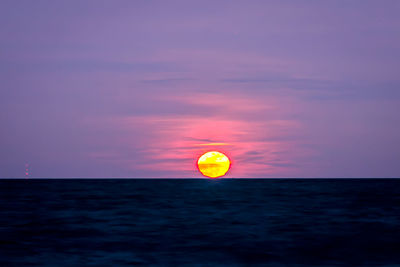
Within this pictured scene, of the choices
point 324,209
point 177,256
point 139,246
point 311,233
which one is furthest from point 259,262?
point 324,209

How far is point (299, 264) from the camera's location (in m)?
19.9

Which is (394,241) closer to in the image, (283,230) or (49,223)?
(283,230)

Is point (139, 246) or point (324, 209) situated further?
point (324, 209)

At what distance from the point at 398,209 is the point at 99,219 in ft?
81.4

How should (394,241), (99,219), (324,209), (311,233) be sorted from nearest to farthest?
(394,241) → (311,233) → (99,219) → (324,209)

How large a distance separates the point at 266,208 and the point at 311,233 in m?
16.0

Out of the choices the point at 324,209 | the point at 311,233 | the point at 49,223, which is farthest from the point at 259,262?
the point at 324,209

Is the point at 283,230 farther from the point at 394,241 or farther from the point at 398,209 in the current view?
the point at 398,209

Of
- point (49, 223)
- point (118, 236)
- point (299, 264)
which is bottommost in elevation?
point (299, 264)

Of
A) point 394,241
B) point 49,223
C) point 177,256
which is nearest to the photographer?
point 177,256

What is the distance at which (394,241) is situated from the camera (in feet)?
85.2

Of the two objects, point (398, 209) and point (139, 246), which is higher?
point (398, 209)

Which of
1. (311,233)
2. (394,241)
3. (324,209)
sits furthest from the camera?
(324,209)

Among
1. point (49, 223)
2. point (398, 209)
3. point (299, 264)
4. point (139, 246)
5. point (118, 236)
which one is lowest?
point (299, 264)
